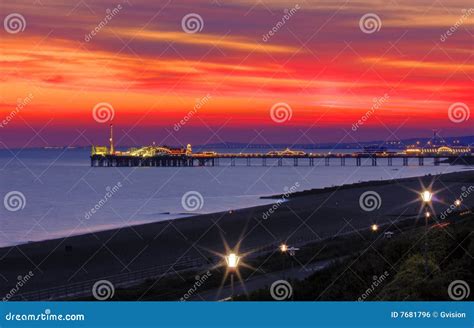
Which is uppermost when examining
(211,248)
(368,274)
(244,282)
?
(211,248)

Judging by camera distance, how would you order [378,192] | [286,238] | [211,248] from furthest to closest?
[378,192] < [286,238] < [211,248]

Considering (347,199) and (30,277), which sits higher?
(347,199)

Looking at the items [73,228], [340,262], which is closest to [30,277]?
[340,262]

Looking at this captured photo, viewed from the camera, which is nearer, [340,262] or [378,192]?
[340,262]

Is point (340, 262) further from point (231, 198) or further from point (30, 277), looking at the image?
point (231, 198)
